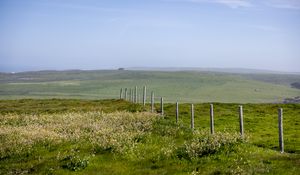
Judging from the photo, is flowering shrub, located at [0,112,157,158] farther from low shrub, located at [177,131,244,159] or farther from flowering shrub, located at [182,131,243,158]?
flowering shrub, located at [182,131,243,158]

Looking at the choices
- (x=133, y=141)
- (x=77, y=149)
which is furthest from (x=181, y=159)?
(x=77, y=149)

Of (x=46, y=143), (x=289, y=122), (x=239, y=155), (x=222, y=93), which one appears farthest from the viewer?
(x=222, y=93)

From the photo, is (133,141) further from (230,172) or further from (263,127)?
(263,127)

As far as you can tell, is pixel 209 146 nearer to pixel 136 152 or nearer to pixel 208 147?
pixel 208 147

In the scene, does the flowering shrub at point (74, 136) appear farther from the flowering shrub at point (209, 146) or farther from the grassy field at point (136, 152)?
the flowering shrub at point (209, 146)

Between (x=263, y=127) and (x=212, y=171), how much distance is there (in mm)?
25095

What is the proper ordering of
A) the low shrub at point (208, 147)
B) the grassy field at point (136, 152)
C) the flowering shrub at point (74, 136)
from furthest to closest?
the flowering shrub at point (74, 136) → the low shrub at point (208, 147) → the grassy field at point (136, 152)

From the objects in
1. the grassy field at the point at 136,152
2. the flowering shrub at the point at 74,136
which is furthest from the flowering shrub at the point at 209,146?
the flowering shrub at the point at 74,136

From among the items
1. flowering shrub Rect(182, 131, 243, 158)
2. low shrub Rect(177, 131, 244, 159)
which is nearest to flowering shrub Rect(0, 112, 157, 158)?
low shrub Rect(177, 131, 244, 159)

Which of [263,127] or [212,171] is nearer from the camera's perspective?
[212,171]

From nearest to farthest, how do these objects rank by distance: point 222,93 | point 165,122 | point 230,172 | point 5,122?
point 230,172, point 165,122, point 5,122, point 222,93

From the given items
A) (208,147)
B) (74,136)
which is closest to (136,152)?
(208,147)

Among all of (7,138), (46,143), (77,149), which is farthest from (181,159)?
(7,138)

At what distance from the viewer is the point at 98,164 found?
72.0 ft
